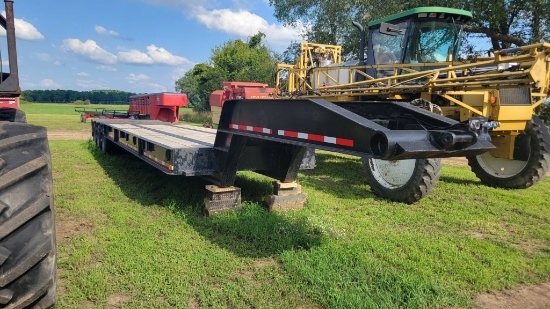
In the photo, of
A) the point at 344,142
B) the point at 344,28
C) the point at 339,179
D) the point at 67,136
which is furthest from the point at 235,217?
the point at 344,28

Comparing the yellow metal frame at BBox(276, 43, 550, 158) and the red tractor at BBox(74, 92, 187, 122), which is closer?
the yellow metal frame at BBox(276, 43, 550, 158)

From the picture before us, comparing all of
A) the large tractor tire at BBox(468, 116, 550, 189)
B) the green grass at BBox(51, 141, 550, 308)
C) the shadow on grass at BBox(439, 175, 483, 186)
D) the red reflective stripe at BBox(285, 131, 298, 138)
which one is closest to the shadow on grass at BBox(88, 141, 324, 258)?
the green grass at BBox(51, 141, 550, 308)

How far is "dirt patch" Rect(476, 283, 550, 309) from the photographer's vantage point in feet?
9.98

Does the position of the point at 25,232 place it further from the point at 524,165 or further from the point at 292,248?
the point at 524,165

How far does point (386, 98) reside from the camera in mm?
6965

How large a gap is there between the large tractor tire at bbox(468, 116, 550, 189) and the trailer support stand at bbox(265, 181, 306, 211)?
389 cm

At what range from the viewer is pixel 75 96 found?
78.2 metres

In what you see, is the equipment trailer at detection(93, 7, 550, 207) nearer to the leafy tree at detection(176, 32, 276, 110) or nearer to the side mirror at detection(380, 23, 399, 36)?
the side mirror at detection(380, 23, 399, 36)

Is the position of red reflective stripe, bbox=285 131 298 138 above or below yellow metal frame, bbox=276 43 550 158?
below

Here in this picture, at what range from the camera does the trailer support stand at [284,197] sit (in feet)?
16.5

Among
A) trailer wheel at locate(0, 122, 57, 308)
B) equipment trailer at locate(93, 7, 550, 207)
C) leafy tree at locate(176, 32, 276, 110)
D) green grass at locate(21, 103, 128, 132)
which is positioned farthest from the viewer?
leafy tree at locate(176, 32, 276, 110)

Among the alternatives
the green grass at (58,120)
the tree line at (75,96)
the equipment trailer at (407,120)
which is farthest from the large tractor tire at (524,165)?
the tree line at (75,96)

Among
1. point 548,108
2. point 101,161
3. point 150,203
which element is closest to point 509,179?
point 150,203

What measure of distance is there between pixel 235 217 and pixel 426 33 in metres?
5.23
